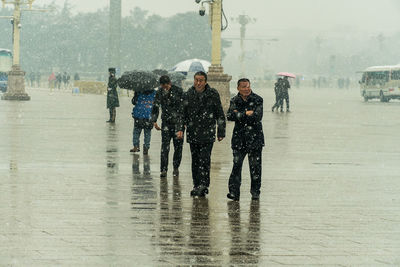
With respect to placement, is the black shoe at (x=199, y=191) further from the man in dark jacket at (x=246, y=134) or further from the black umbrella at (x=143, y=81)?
the black umbrella at (x=143, y=81)

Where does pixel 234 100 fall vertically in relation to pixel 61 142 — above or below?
above

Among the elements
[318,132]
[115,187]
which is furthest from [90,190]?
[318,132]

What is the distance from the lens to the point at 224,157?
17.6 meters

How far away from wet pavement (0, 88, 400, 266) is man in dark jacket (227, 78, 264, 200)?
0.25 metres

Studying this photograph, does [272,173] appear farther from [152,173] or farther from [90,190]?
[90,190]

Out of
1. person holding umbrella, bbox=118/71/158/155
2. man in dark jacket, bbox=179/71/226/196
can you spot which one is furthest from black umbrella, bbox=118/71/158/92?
man in dark jacket, bbox=179/71/226/196

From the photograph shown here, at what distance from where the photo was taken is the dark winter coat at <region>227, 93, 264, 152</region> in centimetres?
1135

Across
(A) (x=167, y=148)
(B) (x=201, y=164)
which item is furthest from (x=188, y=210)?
(A) (x=167, y=148)

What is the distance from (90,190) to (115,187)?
0.50 meters

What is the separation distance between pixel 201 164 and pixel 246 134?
0.74 meters

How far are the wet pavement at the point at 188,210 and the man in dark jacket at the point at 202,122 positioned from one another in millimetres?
323

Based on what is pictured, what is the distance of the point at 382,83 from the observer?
64312 millimetres

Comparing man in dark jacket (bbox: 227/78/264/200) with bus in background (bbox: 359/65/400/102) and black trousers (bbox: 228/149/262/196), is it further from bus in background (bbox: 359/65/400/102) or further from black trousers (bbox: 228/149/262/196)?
bus in background (bbox: 359/65/400/102)

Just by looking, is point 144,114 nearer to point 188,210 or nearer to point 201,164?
point 201,164
